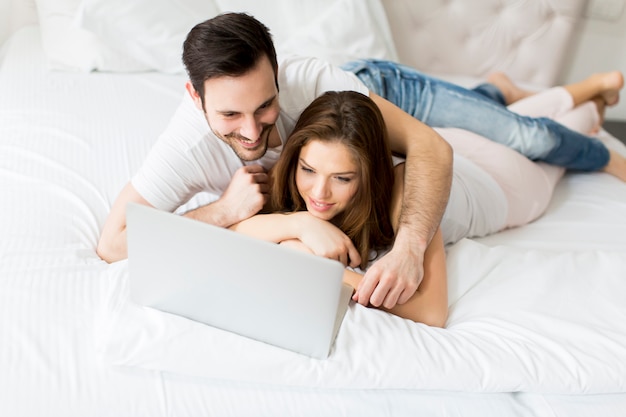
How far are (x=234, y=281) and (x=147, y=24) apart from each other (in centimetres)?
124

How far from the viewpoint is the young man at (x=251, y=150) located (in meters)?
1.15

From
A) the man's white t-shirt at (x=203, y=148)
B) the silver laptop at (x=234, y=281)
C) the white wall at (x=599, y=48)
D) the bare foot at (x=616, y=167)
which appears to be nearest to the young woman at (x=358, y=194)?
the man's white t-shirt at (x=203, y=148)

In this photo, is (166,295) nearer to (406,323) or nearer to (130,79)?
(406,323)

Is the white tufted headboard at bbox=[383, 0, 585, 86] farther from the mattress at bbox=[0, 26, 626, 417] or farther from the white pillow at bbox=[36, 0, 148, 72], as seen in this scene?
the mattress at bbox=[0, 26, 626, 417]

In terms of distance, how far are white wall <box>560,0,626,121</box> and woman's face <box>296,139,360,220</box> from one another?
160 cm

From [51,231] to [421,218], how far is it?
727 mm

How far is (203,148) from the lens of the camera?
1303 mm

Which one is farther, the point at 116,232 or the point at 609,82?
the point at 609,82

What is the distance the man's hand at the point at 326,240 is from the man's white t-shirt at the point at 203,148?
24cm

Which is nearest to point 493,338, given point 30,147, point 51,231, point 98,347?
point 98,347

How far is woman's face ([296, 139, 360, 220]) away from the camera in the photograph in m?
1.14

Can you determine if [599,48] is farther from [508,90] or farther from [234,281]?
[234,281]

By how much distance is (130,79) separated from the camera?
6.36 feet

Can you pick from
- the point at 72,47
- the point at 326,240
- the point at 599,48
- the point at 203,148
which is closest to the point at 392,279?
the point at 326,240
